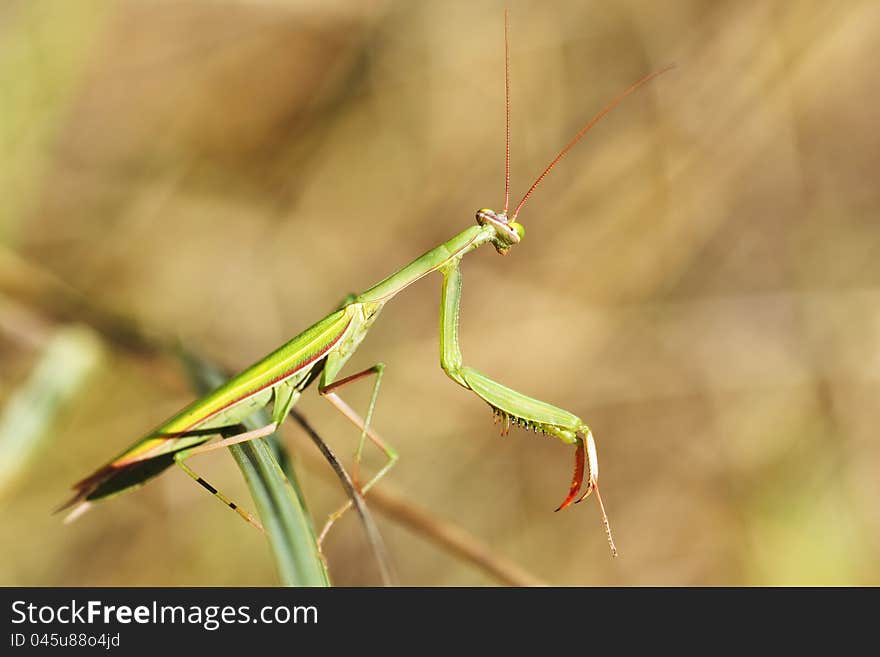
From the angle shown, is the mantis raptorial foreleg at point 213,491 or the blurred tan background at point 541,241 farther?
the blurred tan background at point 541,241

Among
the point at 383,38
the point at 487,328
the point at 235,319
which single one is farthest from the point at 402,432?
the point at 383,38

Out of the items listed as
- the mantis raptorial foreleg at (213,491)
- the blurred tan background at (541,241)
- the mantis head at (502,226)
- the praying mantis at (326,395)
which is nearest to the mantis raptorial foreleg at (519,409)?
the praying mantis at (326,395)

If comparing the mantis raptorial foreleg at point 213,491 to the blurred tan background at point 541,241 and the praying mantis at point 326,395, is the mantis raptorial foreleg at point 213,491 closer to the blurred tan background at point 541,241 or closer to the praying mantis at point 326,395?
the praying mantis at point 326,395

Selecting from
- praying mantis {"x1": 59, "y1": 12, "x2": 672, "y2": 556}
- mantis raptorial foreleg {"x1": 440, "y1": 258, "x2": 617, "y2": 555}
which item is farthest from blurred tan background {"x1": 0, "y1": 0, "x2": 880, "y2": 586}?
mantis raptorial foreleg {"x1": 440, "y1": 258, "x2": 617, "y2": 555}

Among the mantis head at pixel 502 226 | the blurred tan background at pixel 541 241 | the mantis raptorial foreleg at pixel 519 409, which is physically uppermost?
the blurred tan background at pixel 541 241

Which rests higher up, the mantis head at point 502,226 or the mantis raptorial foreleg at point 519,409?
the mantis head at point 502,226
